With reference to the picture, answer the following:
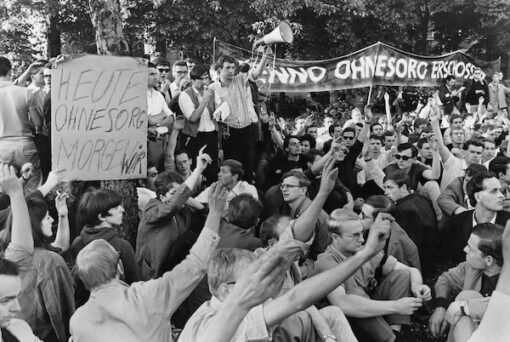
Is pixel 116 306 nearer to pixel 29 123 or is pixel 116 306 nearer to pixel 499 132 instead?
pixel 29 123

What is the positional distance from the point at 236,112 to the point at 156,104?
983 millimetres

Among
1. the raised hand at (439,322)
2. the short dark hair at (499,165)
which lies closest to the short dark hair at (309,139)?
the short dark hair at (499,165)

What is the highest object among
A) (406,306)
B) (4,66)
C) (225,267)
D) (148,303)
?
(4,66)

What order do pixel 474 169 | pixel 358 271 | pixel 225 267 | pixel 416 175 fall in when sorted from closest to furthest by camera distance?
pixel 225 267 < pixel 358 271 < pixel 474 169 < pixel 416 175

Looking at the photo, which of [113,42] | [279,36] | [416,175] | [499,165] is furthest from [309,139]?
[113,42]

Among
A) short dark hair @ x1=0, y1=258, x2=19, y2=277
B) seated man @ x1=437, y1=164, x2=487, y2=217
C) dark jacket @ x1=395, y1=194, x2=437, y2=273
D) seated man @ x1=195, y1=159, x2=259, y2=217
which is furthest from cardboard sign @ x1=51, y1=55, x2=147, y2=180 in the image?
seated man @ x1=437, y1=164, x2=487, y2=217

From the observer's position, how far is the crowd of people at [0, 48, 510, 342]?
273 centimetres

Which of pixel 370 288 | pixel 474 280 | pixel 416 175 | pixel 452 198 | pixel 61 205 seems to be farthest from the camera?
pixel 416 175

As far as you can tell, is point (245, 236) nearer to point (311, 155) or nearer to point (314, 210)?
point (314, 210)

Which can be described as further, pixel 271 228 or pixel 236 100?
pixel 236 100

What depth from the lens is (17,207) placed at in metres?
3.26

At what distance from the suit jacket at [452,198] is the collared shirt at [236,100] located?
87.0 inches

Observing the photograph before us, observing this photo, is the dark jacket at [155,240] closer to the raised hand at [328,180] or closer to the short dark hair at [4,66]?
the raised hand at [328,180]

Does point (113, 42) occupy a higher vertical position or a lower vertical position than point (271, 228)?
higher
